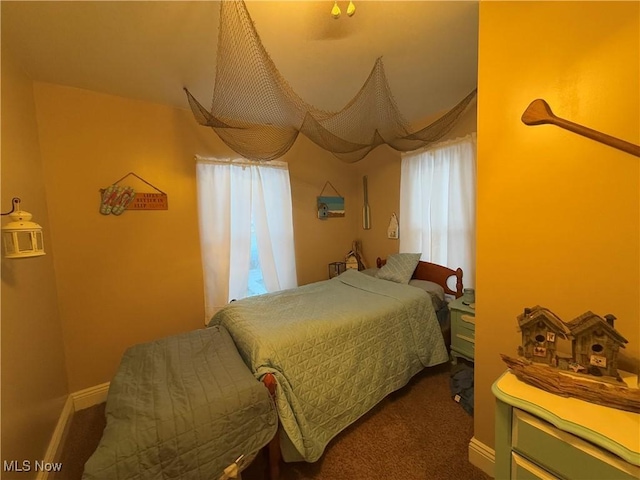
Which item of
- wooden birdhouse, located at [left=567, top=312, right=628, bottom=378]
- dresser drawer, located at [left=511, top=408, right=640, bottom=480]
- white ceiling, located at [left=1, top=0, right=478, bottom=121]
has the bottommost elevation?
dresser drawer, located at [left=511, top=408, right=640, bottom=480]

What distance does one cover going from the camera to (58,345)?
6.46 feet

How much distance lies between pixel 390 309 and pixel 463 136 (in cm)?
176

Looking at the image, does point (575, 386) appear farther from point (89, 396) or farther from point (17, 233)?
point (89, 396)

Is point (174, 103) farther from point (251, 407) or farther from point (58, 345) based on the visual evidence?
point (251, 407)

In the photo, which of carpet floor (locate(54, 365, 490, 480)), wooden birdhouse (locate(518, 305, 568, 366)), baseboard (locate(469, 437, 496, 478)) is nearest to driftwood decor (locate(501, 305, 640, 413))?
wooden birdhouse (locate(518, 305, 568, 366))

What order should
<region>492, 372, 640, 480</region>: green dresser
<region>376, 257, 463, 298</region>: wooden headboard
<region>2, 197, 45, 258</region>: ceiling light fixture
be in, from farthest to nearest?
<region>376, 257, 463, 298</region>: wooden headboard → <region>2, 197, 45, 258</region>: ceiling light fixture → <region>492, 372, 640, 480</region>: green dresser

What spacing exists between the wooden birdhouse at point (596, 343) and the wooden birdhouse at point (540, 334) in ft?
0.16

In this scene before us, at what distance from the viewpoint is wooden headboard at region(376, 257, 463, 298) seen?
2441mm

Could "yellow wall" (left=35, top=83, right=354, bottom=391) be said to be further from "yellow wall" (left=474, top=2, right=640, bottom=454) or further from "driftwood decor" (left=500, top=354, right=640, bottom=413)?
"driftwood decor" (left=500, top=354, right=640, bottom=413)

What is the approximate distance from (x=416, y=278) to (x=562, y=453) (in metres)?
2.11

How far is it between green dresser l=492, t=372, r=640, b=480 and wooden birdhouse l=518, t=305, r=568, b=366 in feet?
0.46

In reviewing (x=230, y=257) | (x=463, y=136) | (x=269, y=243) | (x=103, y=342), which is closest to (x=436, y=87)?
(x=463, y=136)

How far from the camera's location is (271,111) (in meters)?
1.79

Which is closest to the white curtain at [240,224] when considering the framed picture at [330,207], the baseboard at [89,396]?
the framed picture at [330,207]
